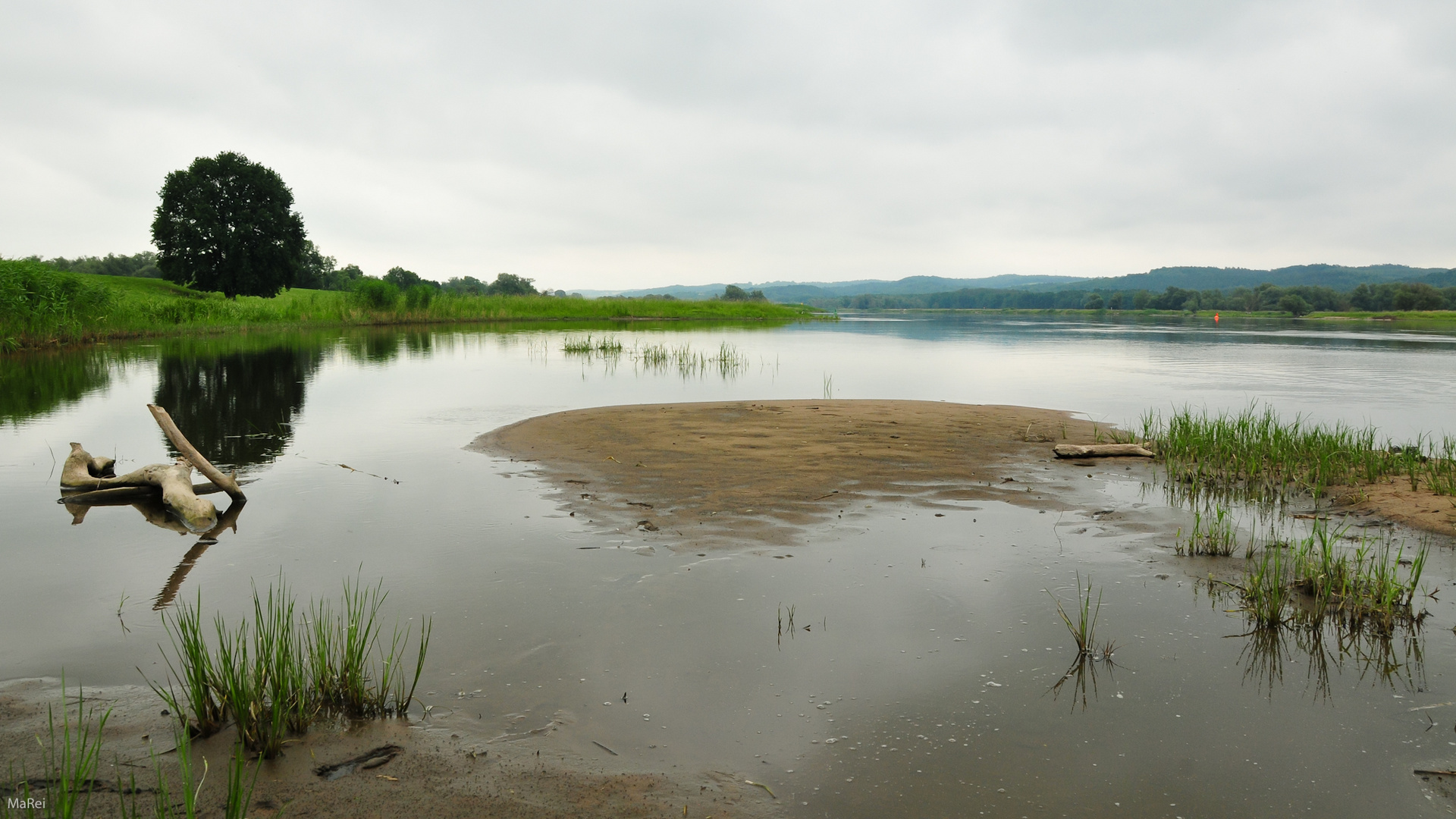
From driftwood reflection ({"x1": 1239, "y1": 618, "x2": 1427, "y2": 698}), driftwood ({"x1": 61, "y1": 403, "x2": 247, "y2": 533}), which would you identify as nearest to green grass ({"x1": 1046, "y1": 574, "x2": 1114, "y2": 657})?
driftwood reflection ({"x1": 1239, "y1": 618, "x2": 1427, "y2": 698})

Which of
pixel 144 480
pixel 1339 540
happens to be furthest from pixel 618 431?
pixel 1339 540

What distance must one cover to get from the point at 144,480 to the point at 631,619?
289 inches

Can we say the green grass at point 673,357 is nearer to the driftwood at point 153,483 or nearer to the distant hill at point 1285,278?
the driftwood at point 153,483

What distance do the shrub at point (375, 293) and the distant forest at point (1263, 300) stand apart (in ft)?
369

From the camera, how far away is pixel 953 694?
15.7 ft

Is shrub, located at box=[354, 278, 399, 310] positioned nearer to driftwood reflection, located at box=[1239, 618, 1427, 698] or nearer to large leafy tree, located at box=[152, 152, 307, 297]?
large leafy tree, located at box=[152, 152, 307, 297]

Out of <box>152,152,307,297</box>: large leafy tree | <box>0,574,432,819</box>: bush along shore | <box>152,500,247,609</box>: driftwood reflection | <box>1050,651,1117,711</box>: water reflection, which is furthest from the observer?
<box>152,152,307,297</box>: large leafy tree

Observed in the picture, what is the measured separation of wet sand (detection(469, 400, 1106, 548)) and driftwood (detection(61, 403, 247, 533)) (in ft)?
12.5

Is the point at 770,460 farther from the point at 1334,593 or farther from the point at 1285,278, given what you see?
the point at 1285,278

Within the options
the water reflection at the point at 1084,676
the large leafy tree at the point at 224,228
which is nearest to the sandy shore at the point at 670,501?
the water reflection at the point at 1084,676

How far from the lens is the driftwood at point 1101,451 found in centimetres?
1180

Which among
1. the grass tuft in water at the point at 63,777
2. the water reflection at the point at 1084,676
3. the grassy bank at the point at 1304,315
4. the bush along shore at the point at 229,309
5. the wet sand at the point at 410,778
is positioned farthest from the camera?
the grassy bank at the point at 1304,315

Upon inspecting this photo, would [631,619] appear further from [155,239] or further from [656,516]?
[155,239]

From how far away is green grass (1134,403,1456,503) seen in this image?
32.2 feet
